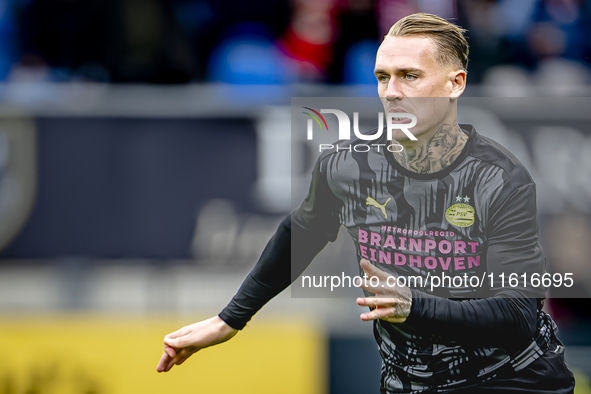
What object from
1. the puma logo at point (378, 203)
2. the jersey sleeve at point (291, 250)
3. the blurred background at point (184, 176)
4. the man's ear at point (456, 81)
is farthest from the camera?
the blurred background at point (184, 176)

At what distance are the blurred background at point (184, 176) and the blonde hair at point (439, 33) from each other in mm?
1270

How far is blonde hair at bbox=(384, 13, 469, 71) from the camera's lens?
1677 mm

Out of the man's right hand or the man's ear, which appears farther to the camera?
the man's right hand

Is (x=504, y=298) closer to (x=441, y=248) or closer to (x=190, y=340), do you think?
(x=441, y=248)

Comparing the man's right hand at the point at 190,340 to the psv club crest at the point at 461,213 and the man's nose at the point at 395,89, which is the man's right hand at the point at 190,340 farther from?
the man's nose at the point at 395,89

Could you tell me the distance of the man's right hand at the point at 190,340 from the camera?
6.64ft

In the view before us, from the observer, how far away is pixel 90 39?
379 cm

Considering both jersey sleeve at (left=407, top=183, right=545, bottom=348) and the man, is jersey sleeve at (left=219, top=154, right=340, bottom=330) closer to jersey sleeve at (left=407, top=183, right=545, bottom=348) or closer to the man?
the man

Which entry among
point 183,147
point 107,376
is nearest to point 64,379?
point 107,376

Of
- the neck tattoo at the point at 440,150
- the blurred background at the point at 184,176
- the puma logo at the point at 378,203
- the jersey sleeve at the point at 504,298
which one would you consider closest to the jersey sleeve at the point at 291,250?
the puma logo at the point at 378,203

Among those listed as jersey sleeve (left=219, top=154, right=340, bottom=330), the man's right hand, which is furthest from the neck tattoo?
the man's right hand

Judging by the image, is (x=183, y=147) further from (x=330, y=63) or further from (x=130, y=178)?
(x=330, y=63)

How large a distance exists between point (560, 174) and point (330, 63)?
1622 millimetres

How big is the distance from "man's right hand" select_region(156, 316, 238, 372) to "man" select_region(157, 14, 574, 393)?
337mm
